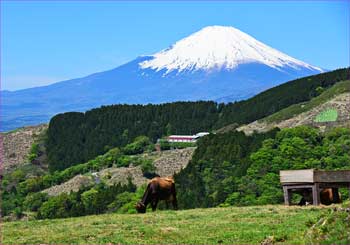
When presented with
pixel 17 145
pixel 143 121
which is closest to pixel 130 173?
pixel 143 121

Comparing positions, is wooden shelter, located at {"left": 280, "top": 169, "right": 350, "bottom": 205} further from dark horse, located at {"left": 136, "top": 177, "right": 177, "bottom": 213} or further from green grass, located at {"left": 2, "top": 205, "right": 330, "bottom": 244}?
dark horse, located at {"left": 136, "top": 177, "right": 177, "bottom": 213}

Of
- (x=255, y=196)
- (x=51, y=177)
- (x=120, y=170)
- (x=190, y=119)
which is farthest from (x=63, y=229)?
(x=190, y=119)

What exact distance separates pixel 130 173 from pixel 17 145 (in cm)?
5766

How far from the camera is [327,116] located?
11350 cm

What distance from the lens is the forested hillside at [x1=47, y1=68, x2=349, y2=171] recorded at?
157 metres

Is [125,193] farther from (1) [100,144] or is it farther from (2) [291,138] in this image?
(1) [100,144]

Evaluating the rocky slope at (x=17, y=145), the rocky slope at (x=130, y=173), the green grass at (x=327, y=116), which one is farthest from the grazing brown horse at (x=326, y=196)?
the rocky slope at (x=17, y=145)

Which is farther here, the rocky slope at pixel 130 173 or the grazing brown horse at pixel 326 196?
the rocky slope at pixel 130 173

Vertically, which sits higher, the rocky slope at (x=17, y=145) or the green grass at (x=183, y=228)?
the rocky slope at (x=17, y=145)

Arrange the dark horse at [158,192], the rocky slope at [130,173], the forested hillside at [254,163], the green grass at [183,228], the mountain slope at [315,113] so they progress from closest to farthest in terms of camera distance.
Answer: the green grass at [183,228]
the dark horse at [158,192]
the forested hillside at [254,163]
the mountain slope at [315,113]
the rocky slope at [130,173]

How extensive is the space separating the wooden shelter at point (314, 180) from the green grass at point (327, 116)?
87754 millimetres

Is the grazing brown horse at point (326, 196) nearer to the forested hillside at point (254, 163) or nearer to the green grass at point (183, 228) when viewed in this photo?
the green grass at point (183, 228)

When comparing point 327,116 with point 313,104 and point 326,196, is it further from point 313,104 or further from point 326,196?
point 326,196

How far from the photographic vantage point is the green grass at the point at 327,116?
111125 millimetres
